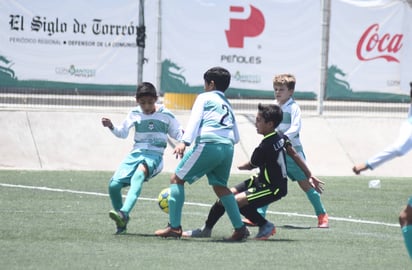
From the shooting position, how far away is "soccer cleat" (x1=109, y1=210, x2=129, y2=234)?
10.4 m

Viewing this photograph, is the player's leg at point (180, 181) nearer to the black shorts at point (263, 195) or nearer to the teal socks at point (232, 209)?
the teal socks at point (232, 209)

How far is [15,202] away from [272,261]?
16.5 feet

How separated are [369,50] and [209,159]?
1129cm

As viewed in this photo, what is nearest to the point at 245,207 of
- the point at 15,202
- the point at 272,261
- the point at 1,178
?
the point at 272,261

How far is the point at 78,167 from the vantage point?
18.4 m

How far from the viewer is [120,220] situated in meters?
10.4

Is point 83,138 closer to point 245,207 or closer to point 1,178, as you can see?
point 1,178

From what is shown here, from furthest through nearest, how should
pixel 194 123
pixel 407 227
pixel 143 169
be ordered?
1. pixel 143 169
2. pixel 194 123
3. pixel 407 227

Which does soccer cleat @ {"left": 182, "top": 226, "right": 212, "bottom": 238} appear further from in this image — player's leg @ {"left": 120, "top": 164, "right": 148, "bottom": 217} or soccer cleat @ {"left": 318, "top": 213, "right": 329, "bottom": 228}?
soccer cleat @ {"left": 318, "top": 213, "right": 329, "bottom": 228}

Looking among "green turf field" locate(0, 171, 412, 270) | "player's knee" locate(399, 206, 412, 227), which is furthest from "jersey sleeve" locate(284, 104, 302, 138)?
"player's knee" locate(399, 206, 412, 227)

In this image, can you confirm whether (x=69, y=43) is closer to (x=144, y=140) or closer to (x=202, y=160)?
(x=144, y=140)

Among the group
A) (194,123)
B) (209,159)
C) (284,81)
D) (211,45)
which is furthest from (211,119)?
(211,45)

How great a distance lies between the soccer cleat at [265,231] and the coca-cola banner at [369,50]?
10.5 metres

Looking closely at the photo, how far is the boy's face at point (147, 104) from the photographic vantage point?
1132 cm
